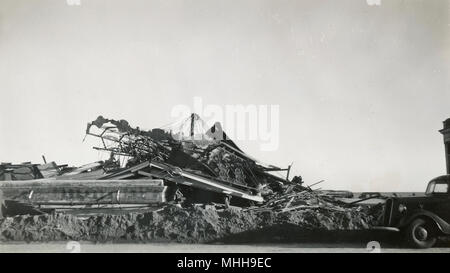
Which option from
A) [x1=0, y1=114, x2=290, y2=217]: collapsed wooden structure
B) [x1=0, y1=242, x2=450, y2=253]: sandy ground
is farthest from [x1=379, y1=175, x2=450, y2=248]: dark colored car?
[x1=0, y1=114, x2=290, y2=217]: collapsed wooden structure

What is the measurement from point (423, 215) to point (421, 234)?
0.55 meters

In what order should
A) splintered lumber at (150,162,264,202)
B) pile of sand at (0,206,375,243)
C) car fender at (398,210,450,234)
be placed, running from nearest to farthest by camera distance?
car fender at (398,210,450,234) → pile of sand at (0,206,375,243) → splintered lumber at (150,162,264,202)

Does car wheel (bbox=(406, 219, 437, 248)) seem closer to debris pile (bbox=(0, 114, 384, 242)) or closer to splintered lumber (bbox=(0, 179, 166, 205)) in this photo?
debris pile (bbox=(0, 114, 384, 242))

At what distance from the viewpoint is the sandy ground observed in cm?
1109

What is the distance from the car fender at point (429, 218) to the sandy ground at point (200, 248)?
63 cm

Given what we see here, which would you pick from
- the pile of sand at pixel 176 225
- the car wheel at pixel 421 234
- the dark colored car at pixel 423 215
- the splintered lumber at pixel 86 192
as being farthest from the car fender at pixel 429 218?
the splintered lumber at pixel 86 192

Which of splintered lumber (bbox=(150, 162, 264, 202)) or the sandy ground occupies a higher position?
splintered lumber (bbox=(150, 162, 264, 202))

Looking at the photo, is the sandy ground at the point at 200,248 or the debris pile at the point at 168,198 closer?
the sandy ground at the point at 200,248

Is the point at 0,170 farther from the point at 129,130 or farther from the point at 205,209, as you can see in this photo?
the point at 205,209

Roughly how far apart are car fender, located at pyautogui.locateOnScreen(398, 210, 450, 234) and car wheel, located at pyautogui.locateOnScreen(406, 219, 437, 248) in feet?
0.40

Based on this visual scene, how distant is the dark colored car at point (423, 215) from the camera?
11.1m

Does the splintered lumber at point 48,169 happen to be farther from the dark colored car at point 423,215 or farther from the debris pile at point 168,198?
the dark colored car at point 423,215

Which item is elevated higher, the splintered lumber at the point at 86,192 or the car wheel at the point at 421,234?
the splintered lumber at the point at 86,192
